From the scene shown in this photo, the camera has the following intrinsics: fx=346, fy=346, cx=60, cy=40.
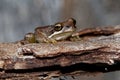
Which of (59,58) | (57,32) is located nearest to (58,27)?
(57,32)

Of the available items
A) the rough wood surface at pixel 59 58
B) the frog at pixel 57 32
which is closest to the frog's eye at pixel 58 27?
the frog at pixel 57 32

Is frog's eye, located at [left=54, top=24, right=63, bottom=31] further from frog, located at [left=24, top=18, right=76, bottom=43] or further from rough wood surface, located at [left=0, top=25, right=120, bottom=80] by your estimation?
rough wood surface, located at [left=0, top=25, right=120, bottom=80]

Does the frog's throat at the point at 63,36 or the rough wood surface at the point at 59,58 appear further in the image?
the frog's throat at the point at 63,36

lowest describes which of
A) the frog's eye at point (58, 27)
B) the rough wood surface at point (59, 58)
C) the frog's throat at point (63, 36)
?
the rough wood surface at point (59, 58)

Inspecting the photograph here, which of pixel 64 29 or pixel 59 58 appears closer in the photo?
pixel 59 58

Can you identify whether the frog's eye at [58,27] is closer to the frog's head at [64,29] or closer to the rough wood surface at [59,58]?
the frog's head at [64,29]

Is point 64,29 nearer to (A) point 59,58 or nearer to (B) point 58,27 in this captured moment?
(B) point 58,27

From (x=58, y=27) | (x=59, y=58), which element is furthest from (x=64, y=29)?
(x=59, y=58)

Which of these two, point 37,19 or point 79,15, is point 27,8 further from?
point 79,15
